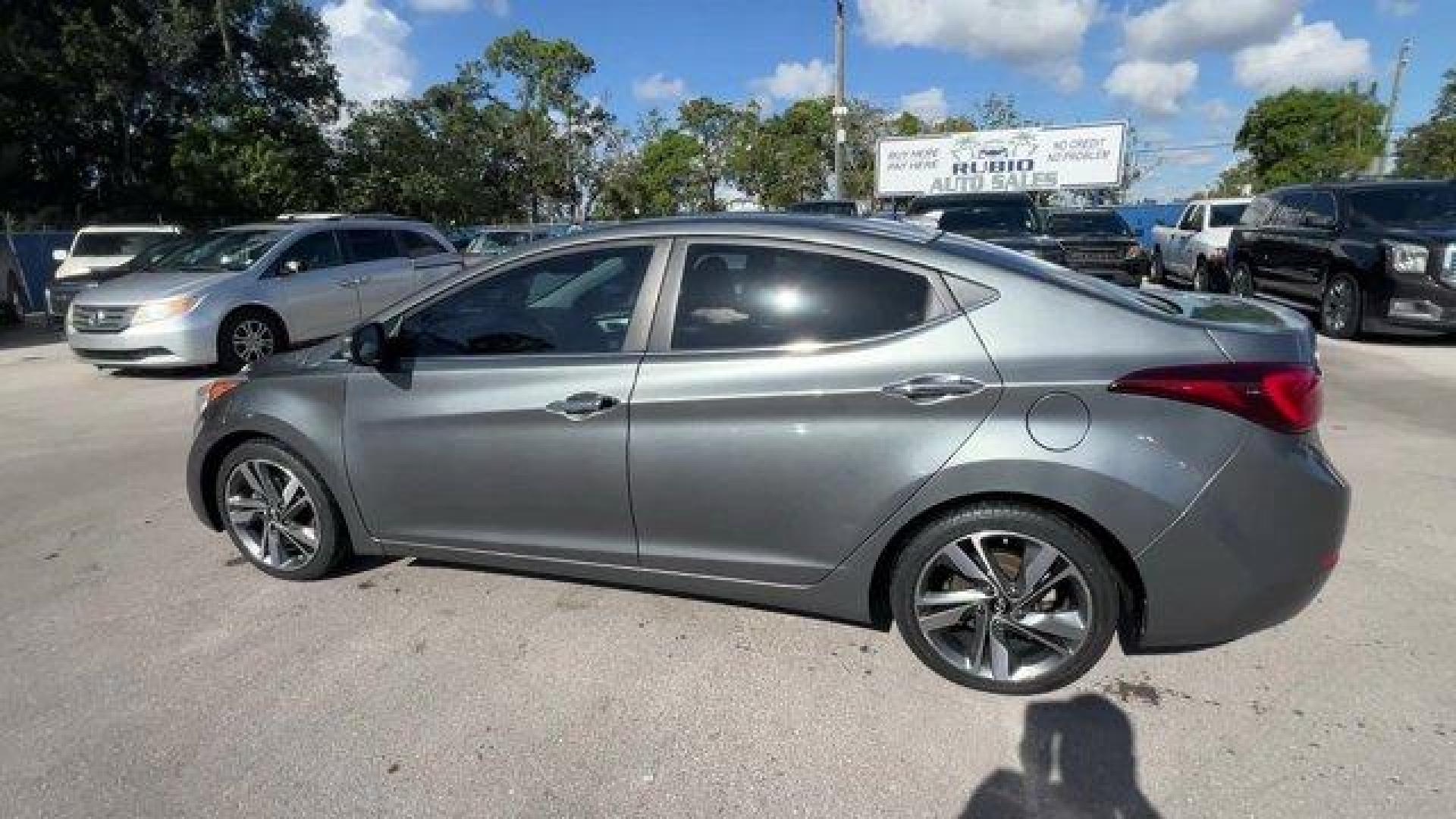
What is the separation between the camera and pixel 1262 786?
2.46 metres

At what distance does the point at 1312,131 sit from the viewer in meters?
51.3

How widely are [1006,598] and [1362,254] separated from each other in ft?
30.5

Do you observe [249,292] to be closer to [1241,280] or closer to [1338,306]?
[1338,306]

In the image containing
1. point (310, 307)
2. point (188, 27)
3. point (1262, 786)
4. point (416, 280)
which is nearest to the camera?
point (1262, 786)

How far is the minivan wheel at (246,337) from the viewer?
29.6ft

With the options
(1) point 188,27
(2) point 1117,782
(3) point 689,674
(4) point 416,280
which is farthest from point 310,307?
(1) point 188,27

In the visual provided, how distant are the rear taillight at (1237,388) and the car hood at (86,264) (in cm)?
1577

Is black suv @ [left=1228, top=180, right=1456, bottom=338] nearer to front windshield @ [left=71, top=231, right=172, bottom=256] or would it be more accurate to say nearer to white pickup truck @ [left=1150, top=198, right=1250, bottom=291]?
white pickup truck @ [left=1150, top=198, right=1250, bottom=291]

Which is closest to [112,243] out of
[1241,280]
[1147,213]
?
[1241,280]

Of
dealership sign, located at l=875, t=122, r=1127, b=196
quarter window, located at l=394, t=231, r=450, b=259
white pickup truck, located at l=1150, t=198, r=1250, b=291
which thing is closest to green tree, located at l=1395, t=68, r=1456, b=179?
dealership sign, located at l=875, t=122, r=1127, b=196

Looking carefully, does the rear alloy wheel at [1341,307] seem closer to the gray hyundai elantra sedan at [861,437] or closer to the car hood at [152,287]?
the gray hyundai elantra sedan at [861,437]

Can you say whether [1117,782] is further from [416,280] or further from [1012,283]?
[416,280]

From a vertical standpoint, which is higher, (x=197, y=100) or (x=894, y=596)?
(x=197, y=100)

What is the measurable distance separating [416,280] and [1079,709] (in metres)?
9.82
